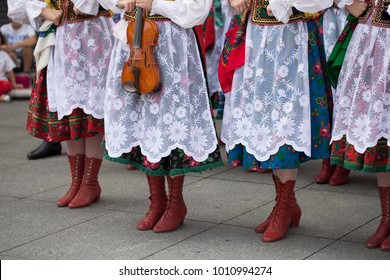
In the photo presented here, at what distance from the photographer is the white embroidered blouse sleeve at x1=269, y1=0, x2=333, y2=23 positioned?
444 cm

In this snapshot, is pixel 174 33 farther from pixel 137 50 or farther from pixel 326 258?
pixel 326 258

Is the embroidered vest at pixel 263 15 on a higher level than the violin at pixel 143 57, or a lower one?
higher

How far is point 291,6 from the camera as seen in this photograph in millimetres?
4500

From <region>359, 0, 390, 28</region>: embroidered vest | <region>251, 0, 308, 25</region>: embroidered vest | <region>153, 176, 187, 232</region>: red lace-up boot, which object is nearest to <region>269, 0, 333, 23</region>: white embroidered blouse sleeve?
<region>251, 0, 308, 25</region>: embroidered vest

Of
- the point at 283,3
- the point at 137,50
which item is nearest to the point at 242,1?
the point at 283,3

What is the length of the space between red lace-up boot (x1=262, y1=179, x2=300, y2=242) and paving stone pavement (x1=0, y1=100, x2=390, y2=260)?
65 millimetres

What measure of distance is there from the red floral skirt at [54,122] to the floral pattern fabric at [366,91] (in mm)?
1828

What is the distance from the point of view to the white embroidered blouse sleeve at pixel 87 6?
5.39 metres

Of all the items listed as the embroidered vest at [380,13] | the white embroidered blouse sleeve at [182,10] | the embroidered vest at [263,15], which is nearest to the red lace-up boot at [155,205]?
the white embroidered blouse sleeve at [182,10]

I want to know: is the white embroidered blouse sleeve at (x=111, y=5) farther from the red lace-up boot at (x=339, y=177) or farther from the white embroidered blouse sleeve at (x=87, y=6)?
the red lace-up boot at (x=339, y=177)

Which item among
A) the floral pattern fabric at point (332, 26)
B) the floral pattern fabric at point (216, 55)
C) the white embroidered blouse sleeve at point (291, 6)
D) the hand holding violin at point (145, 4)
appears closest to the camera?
the white embroidered blouse sleeve at point (291, 6)

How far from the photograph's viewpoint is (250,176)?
6.63 metres

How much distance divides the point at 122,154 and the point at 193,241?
0.67 metres

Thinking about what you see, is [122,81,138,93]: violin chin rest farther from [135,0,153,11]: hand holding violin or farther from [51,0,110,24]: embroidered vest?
[51,0,110,24]: embroidered vest
